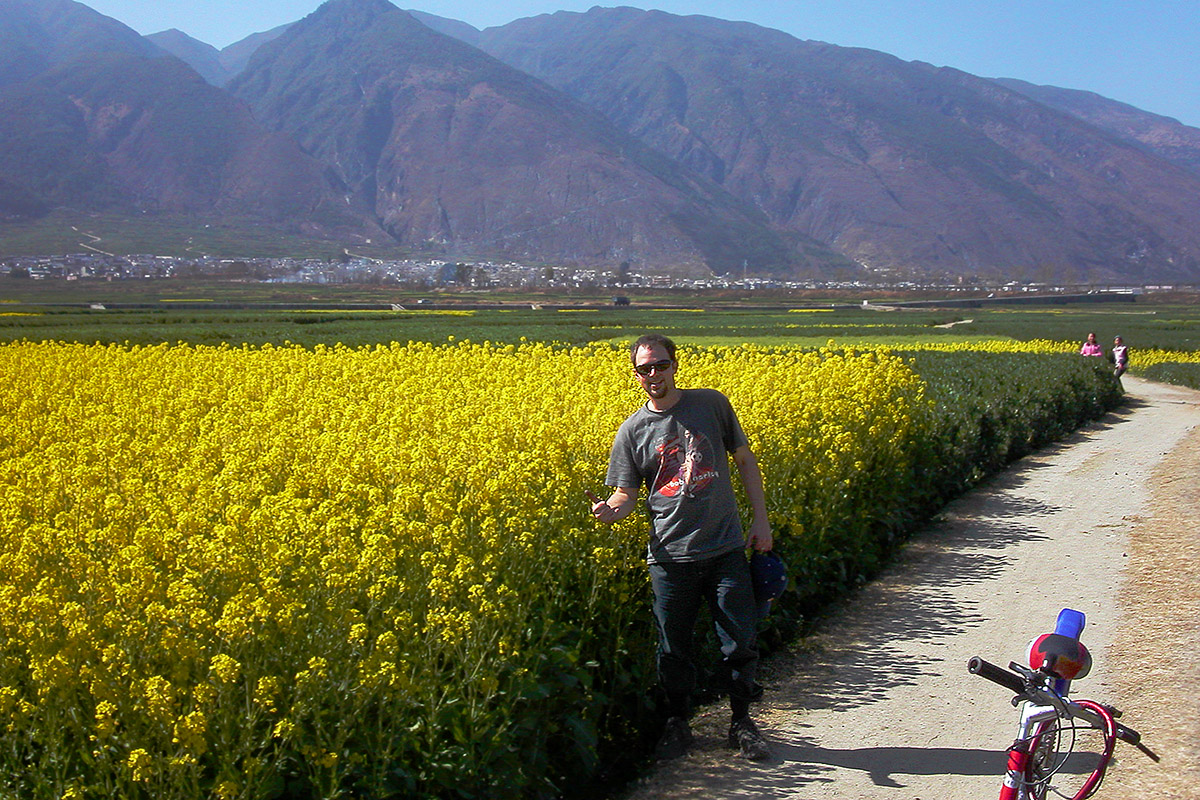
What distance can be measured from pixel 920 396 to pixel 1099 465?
363 cm

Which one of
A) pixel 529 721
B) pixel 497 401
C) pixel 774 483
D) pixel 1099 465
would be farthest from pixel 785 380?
pixel 529 721

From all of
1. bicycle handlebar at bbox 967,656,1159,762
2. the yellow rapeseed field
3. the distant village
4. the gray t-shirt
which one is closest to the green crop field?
the yellow rapeseed field

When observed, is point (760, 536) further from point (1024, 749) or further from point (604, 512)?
point (1024, 749)

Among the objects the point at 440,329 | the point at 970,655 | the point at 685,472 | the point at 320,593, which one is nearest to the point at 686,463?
the point at 685,472

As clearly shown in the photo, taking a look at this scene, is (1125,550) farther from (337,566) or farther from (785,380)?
(337,566)

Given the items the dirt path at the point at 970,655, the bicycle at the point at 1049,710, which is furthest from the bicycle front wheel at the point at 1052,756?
the dirt path at the point at 970,655

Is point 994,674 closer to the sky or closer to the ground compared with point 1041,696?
closer to the sky

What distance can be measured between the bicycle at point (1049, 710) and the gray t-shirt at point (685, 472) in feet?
5.99

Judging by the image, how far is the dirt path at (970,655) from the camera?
522 cm

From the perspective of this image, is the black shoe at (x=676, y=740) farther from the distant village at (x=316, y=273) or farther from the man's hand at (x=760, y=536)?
the distant village at (x=316, y=273)

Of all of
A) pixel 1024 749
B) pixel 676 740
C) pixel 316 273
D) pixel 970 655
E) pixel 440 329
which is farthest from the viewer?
pixel 316 273

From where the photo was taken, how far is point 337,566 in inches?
177

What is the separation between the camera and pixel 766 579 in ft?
17.6

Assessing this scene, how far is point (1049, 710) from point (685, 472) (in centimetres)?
207
